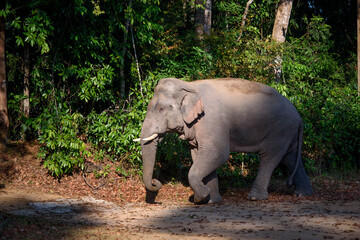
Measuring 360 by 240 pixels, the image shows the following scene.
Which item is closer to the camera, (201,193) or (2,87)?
(201,193)

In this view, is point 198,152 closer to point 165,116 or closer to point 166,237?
point 165,116

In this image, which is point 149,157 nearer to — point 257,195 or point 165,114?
point 165,114

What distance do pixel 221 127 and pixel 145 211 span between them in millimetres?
2080

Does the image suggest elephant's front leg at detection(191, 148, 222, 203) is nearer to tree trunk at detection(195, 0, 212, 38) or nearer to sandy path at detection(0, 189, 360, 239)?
sandy path at detection(0, 189, 360, 239)

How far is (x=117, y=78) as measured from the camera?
11133 mm

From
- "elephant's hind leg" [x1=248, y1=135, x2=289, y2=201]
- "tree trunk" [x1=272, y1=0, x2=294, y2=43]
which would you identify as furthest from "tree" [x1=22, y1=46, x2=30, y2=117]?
"tree trunk" [x1=272, y1=0, x2=294, y2=43]

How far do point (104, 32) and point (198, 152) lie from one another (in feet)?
13.4

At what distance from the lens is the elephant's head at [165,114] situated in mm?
8094

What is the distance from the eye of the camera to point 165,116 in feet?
26.9

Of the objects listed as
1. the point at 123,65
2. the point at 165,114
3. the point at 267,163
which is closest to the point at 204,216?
the point at 165,114

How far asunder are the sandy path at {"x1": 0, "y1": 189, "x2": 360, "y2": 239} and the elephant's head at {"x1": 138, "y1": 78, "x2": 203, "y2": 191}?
0.88m

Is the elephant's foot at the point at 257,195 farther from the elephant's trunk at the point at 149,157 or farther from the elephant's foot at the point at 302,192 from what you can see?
the elephant's trunk at the point at 149,157

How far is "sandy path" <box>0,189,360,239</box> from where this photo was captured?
5.85 m

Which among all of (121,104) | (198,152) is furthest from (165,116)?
(121,104)
